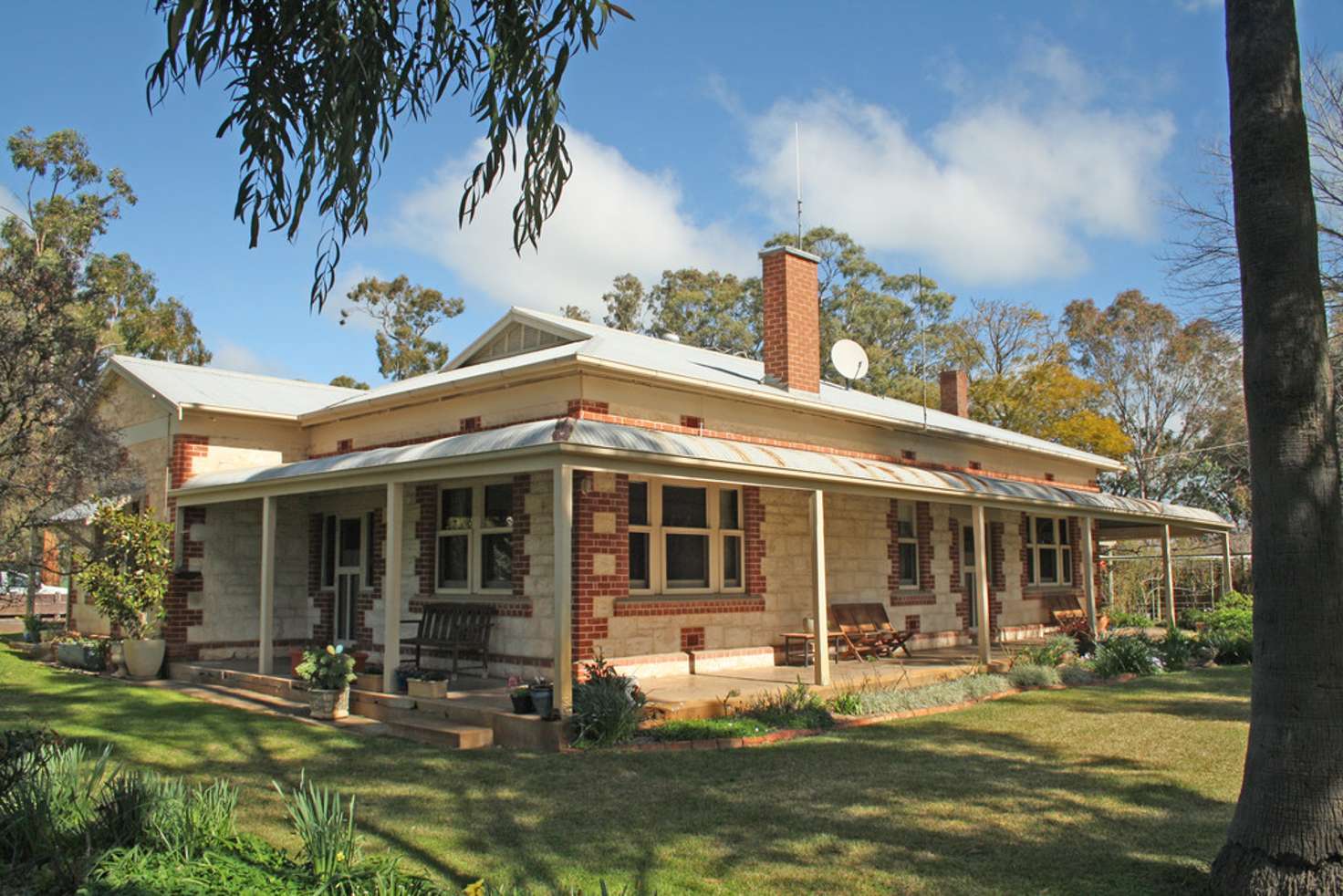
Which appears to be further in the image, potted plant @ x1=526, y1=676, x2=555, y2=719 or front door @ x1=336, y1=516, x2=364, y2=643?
front door @ x1=336, y1=516, x2=364, y2=643

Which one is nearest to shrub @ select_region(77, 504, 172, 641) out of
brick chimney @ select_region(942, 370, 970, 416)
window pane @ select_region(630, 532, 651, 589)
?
window pane @ select_region(630, 532, 651, 589)

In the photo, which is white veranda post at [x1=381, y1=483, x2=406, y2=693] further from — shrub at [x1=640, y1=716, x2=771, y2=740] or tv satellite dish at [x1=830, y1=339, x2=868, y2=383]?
tv satellite dish at [x1=830, y1=339, x2=868, y2=383]

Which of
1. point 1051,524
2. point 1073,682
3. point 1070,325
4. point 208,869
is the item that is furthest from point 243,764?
point 1070,325

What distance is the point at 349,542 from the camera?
621 inches

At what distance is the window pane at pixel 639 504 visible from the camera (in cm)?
1275

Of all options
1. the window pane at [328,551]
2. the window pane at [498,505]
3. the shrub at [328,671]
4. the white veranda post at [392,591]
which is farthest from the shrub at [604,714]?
the window pane at [328,551]

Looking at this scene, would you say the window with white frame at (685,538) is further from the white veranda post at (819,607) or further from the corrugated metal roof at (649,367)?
the white veranda post at (819,607)

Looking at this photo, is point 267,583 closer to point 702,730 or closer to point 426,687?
point 426,687

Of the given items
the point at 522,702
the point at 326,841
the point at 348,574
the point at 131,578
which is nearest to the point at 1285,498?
the point at 326,841

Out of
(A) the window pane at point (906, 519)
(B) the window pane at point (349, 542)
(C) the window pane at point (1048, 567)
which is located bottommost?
(C) the window pane at point (1048, 567)

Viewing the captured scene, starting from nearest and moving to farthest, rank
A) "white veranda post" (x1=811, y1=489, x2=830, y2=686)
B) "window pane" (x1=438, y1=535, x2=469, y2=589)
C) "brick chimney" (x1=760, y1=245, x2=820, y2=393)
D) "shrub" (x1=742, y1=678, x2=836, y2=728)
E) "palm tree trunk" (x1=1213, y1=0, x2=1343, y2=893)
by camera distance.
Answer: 1. "palm tree trunk" (x1=1213, y1=0, x2=1343, y2=893)
2. "shrub" (x1=742, y1=678, x2=836, y2=728)
3. "white veranda post" (x1=811, y1=489, x2=830, y2=686)
4. "window pane" (x1=438, y1=535, x2=469, y2=589)
5. "brick chimney" (x1=760, y1=245, x2=820, y2=393)

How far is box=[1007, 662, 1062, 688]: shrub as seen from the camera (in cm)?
1322

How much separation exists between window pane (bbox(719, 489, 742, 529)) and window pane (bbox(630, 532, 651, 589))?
1.40m

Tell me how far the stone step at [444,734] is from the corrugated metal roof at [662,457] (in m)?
2.65
